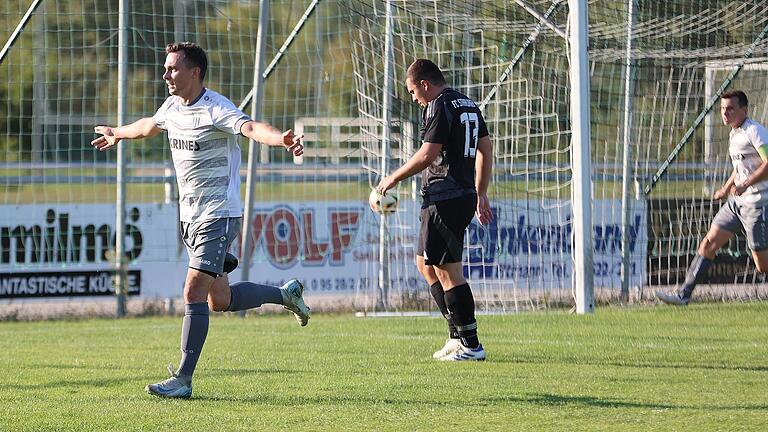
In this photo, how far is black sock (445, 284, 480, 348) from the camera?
8.70 metres

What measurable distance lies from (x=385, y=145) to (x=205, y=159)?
688 cm

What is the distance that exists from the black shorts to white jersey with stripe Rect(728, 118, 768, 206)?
4314 mm

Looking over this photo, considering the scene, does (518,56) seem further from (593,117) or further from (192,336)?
(192,336)

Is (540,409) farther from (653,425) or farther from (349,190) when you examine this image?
(349,190)

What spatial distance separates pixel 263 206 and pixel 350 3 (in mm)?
2774

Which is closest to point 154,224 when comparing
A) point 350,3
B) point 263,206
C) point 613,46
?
point 263,206

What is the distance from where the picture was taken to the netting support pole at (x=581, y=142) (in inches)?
475

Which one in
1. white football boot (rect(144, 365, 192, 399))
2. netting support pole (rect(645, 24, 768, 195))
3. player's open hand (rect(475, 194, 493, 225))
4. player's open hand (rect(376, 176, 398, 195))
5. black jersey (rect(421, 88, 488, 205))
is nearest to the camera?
white football boot (rect(144, 365, 192, 399))

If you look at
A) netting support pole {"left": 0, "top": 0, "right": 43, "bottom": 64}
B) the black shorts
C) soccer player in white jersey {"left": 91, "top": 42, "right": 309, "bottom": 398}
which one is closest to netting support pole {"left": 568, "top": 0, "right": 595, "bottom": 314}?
the black shorts

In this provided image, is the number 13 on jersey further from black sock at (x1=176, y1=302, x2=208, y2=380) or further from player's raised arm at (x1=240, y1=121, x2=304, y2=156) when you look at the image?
black sock at (x1=176, y1=302, x2=208, y2=380)

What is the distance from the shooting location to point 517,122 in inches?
543

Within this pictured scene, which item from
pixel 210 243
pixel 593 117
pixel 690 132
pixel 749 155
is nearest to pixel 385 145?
pixel 593 117

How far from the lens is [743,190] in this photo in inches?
457

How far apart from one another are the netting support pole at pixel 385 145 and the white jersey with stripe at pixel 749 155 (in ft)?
12.3
